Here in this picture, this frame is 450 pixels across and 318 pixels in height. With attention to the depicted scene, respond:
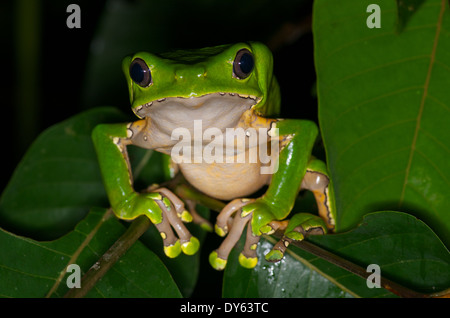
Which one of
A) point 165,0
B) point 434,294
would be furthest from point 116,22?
point 434,294

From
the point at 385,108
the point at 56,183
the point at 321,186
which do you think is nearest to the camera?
the point at 385,108

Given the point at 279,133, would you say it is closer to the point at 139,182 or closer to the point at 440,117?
the point at 440,117

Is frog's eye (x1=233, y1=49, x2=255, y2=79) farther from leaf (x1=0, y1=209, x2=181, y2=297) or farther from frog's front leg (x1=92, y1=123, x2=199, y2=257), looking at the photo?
leaf (x1=0, y1=209, x2=181, y2=297)

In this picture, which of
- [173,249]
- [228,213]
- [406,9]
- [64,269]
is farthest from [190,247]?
[406,9]

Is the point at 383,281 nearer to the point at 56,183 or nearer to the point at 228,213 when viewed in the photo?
the point at 228,213

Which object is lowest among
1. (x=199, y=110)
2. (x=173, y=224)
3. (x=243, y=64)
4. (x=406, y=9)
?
(x=173, y=224)

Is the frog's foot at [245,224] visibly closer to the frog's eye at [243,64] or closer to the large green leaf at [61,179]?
the large green leaf at [61,179]

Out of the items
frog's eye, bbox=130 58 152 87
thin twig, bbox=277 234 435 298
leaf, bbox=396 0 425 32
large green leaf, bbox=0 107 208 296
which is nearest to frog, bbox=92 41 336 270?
frog's eye, bbox=130 58 152 87
